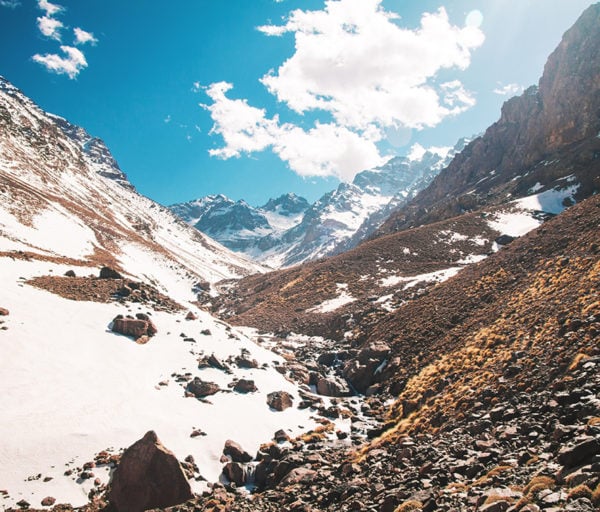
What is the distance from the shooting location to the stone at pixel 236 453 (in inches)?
768

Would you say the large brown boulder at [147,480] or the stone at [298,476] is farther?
the stone at [298,476]

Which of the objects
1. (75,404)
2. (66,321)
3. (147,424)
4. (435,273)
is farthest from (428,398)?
(435,273)

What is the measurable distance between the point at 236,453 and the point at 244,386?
7.51m

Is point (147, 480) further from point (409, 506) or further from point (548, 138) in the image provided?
point (548, 138)

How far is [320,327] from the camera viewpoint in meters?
52.7

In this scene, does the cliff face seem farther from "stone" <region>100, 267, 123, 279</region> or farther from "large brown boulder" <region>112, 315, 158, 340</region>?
"large brown boulder" <region>112, 315, 158, 340</region>

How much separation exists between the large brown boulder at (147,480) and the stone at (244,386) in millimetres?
10523

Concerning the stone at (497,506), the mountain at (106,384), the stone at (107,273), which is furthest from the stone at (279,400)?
the stone at (107,273)

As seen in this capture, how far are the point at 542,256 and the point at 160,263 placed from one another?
3842 inches

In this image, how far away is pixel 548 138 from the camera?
4498 inches

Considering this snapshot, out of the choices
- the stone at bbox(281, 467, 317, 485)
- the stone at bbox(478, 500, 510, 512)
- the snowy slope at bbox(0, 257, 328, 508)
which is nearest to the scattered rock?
the snowy slope at bbox(0, 257, 328, 508)

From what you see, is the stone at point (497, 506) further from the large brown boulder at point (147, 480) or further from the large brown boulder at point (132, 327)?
the large brown boulder at point (132, 327)

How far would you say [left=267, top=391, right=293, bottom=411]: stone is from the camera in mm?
25906

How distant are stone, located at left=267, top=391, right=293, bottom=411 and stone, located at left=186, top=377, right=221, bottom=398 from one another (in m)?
3.88
